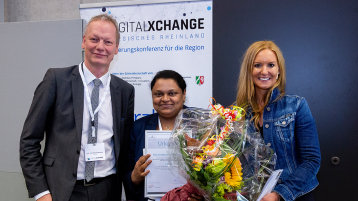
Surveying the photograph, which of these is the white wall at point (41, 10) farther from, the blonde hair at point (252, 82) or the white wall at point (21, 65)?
the blonde hair at point (252, 82)

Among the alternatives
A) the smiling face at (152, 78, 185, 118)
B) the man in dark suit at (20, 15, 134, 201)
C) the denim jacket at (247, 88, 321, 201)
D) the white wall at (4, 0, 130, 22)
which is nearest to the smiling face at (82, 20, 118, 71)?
the man in dark suit at (20, 15, 134, 201)

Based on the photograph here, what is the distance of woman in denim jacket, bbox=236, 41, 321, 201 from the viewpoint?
1570 mm

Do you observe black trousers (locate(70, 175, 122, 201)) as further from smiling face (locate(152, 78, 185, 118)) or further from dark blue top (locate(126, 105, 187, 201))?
smiling face (locate(152, 78, 185, 118))

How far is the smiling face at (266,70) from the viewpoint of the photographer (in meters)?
1.76

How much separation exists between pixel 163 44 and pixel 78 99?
1339 millimetres

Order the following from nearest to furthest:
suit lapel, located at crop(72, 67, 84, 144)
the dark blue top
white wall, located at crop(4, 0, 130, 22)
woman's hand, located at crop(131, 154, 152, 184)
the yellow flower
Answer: the yellow flower → woman's hand, located at crop(131, 154, 152, 184) → suit lapel, located at crop(72, 67, 84, 144) → the dark blue top → white wall, located at crop(4, 0, 130, 22)

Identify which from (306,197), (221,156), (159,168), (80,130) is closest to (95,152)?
(80,130)

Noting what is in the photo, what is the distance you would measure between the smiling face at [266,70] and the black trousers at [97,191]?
1206 millimetres

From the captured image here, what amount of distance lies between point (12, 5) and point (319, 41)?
4253mm

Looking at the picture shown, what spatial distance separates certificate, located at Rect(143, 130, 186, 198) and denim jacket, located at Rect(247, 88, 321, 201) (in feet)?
1.97

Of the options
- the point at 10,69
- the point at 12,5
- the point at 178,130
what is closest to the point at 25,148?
the point at 178,130

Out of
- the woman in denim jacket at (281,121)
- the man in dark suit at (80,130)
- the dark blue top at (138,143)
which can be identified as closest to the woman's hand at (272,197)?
the woman in denim jacket at (281,121)

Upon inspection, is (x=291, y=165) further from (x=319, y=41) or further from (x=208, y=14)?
(x=208, y=14)

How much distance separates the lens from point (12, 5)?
4.24 meters
